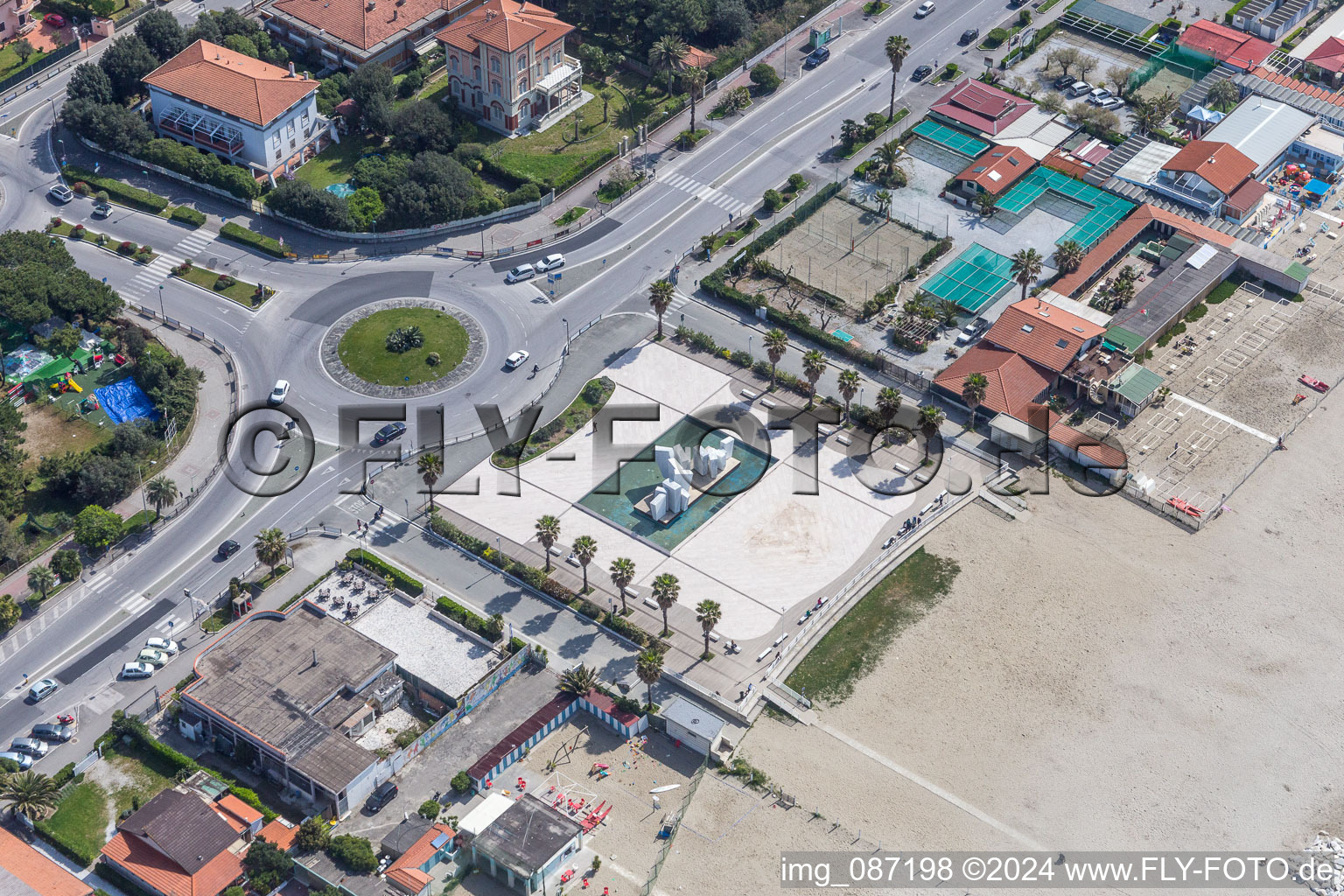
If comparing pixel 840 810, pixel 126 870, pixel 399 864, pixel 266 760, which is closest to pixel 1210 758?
pixel 840 810

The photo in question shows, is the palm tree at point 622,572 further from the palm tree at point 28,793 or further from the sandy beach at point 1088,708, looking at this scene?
the palm tree at point 28,793

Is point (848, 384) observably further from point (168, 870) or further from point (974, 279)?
point (168, 870)

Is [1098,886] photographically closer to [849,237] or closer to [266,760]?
[266,760]

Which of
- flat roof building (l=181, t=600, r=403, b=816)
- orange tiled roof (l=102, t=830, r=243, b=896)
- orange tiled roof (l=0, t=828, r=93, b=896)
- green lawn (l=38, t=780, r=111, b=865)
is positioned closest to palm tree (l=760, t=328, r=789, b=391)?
flat roof building (l=181, t=600, r=403, b=816)

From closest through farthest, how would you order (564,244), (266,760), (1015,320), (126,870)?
(126,870)
(266,760)
(1015,320)
(564,244)

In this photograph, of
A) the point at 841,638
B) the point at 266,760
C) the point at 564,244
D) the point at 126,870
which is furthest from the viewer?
the point at 564,244

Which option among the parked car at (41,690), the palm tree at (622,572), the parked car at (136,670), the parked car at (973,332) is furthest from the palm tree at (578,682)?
the parked car at (973,332)
